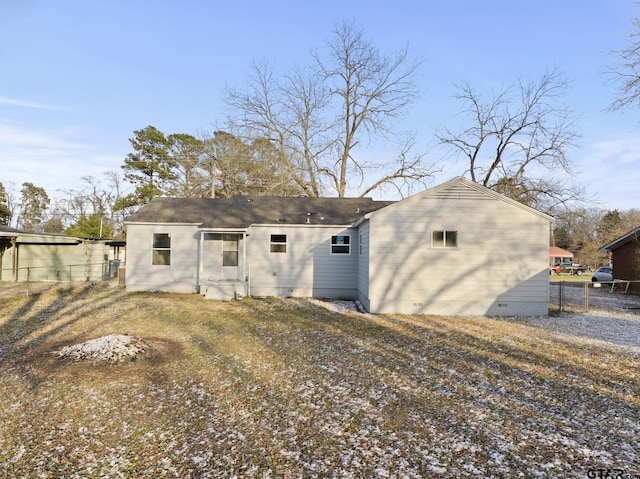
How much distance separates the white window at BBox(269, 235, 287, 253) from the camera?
592 inches

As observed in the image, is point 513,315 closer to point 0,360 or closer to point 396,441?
point 396,441

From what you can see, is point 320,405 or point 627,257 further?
point 627,257

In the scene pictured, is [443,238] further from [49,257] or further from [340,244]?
[49,257]

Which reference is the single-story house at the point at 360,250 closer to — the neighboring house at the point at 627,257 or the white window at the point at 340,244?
the white window at the point at 340,244

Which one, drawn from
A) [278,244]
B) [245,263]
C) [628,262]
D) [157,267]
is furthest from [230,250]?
[628,262]

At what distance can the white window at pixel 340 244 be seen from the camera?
1499 cm

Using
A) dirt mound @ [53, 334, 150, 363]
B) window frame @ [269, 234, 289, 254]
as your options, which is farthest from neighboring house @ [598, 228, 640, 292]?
dirt mound @ [53, 334, 150, 363]

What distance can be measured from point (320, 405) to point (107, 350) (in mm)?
4533

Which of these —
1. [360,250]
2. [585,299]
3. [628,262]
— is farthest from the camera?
[628,262]

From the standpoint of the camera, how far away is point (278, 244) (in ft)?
49.3

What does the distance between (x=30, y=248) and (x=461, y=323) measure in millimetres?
22529

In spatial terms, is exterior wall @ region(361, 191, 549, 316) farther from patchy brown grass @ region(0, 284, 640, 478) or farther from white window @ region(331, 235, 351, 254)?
white window @ region(331, 235, 351, 254)

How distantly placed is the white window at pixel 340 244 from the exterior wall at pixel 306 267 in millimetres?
137

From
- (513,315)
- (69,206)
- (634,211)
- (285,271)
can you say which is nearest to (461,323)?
(513,315)
